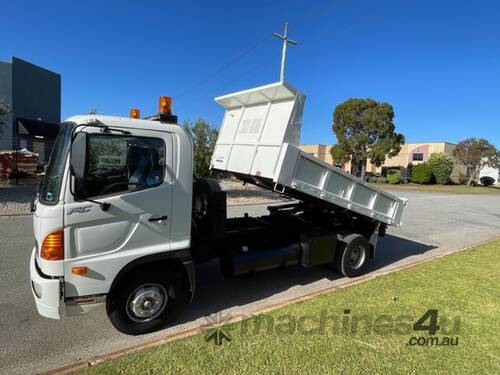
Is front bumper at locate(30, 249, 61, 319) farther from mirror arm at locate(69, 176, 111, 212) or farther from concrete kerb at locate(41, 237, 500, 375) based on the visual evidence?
mirror arm at locate(69, 176, 111, 212)

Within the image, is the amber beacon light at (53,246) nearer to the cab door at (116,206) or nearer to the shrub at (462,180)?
the cab door at (116,206)

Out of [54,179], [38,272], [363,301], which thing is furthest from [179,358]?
[363,301]

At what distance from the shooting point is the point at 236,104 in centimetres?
607

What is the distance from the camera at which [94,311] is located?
4449 mm

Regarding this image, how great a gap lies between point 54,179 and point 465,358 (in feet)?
15.1

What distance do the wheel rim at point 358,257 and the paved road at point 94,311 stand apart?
409mm

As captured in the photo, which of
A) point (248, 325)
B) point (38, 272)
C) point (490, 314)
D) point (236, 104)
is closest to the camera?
point (38, 272)

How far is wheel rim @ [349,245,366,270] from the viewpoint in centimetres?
619

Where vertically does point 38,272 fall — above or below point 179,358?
above

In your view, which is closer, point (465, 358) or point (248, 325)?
point (465, 358)

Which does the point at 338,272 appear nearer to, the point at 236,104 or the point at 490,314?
the point at 490,314

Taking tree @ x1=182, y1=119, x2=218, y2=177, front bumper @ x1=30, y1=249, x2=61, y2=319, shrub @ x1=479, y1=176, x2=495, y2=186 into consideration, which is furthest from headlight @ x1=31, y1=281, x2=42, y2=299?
shrub @ x1=479, y1=176, x2=495, y2=186

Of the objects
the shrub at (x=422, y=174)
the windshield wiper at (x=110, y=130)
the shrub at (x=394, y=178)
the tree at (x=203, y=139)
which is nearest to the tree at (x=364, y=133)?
the shrub at (x=394, y=178)

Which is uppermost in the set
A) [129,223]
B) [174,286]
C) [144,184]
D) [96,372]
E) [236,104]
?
[236,104]
